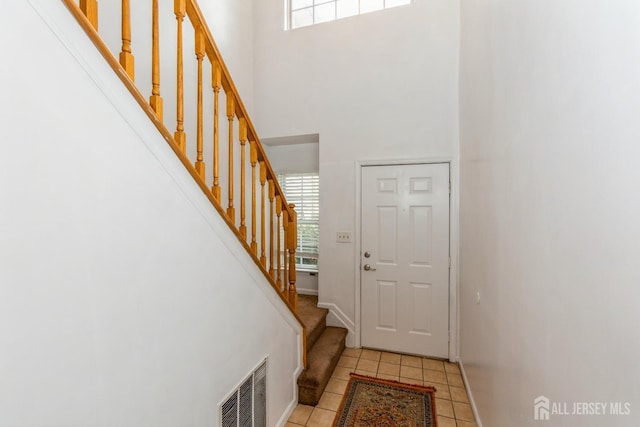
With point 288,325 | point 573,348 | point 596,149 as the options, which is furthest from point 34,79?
point 288,325

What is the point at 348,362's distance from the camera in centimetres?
276

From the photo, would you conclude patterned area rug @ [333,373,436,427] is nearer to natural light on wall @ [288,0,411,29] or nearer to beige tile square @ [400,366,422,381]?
beige tile square @ [400,366,422,381]

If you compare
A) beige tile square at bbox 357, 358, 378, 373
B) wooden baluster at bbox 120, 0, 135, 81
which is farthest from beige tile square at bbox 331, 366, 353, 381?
wooden baluster at bbox 120, 0, 135, 81

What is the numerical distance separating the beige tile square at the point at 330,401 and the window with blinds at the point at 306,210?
1.51 metres

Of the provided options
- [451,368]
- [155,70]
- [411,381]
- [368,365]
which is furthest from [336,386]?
[155,70]

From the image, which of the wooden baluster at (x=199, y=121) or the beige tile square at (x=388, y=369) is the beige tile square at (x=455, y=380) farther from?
the wooden baluster at (x=199, y=121)

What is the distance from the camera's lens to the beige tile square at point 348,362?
2.71 meters

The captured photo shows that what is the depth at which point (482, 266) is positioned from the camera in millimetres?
1904

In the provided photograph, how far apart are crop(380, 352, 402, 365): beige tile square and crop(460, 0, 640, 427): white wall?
1.07 meters

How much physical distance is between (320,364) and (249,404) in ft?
2.99

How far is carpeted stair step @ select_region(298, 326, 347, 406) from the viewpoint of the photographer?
86.0 inches

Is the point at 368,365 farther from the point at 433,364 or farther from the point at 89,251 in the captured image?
the point at 89,251

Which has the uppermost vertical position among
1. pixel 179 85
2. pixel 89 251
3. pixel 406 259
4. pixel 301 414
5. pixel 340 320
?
pixel 179 85

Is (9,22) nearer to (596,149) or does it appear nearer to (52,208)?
(52,208)
